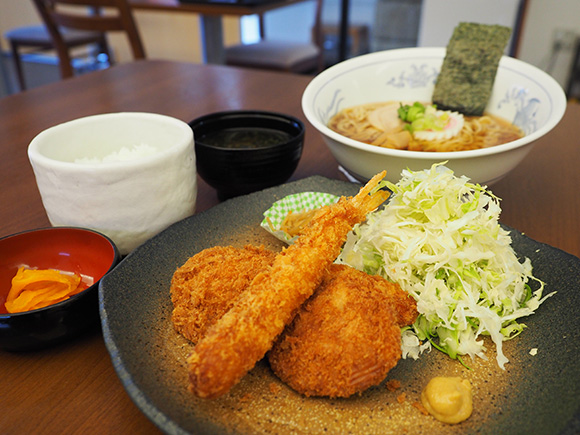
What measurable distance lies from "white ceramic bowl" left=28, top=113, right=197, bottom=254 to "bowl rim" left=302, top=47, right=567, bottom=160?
0.45 metres

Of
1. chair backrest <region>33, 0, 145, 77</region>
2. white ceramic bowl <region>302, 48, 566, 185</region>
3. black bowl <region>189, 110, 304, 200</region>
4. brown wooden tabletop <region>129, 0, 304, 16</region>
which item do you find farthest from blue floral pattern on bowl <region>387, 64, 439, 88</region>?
brown wooden tabletop <region>129, 0, 304, 16</region>

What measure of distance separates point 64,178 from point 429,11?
5102 millimetres

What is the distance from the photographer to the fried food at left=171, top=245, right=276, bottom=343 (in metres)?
0.98

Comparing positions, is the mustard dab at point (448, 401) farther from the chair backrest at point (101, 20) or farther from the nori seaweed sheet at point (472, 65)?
the chair backrest at point (101, 20)

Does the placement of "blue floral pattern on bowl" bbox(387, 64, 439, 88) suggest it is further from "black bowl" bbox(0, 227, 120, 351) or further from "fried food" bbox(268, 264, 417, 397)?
"black bowl" bbox(0, 227, 120, 351)

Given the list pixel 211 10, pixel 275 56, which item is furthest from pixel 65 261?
pixel 275 56

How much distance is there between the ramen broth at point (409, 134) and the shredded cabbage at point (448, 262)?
33 cm

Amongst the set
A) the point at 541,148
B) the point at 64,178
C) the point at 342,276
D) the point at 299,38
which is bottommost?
the point at 299,38

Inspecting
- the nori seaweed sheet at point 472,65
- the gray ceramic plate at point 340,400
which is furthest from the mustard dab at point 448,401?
the nori seaweed sheet at point 472,65

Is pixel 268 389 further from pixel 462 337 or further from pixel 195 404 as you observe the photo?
pixel 462 337

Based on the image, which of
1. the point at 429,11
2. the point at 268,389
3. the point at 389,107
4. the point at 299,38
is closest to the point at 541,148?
the point at 389,107

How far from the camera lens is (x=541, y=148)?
2.02 metres

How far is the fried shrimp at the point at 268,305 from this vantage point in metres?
0.80

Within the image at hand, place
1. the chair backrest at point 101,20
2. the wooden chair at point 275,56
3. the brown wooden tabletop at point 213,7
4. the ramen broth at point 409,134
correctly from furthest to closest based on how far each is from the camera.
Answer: the wooden chair at point 275,56
the brown wooden tabletop at point 213,7
the chair backrest at point 101,20
the ramen broth at point 409,134
